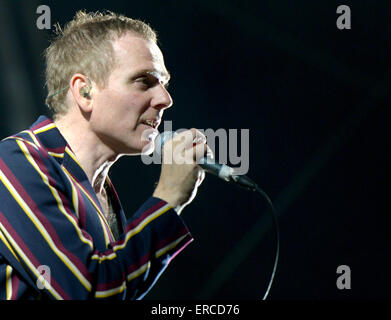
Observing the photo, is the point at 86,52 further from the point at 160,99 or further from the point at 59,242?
the point at 59,242

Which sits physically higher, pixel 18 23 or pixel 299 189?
pixel 18 23

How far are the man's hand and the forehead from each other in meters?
0.31

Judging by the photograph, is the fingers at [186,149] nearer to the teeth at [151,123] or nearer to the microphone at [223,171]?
the microphone at [223,171]

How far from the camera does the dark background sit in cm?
256

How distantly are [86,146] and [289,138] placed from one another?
1481 mm

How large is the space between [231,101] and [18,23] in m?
1.10

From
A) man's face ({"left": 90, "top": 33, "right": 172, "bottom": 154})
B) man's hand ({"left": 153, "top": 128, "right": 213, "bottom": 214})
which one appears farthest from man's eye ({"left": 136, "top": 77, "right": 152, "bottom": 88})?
man's hand ({"left": 153, "top": 128, "right": 213, "bottom": 214})

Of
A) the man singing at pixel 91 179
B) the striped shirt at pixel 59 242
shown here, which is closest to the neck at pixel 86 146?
the man singing at pixel 91 179

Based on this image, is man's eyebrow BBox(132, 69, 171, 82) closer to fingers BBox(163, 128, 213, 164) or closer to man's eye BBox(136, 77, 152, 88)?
man's eye BBox(136, 77, 152, 88)

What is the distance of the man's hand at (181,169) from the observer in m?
1.08
